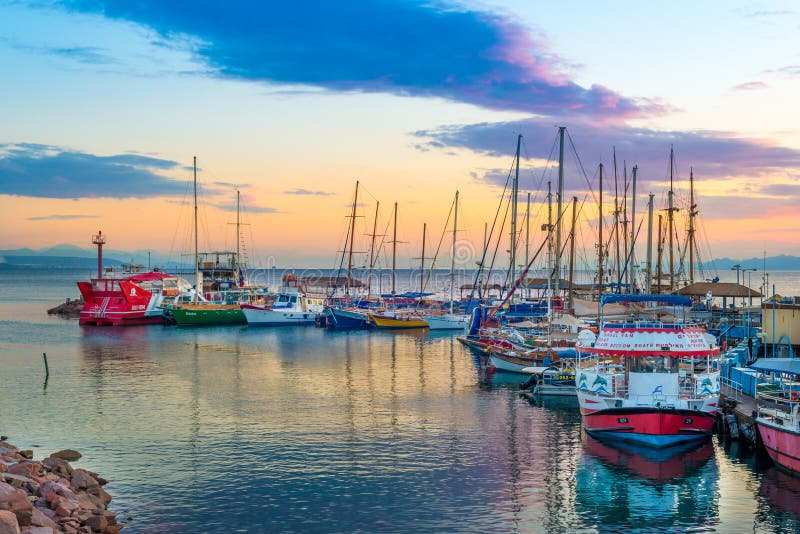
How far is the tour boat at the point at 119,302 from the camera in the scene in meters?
100

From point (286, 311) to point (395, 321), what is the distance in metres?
16.9

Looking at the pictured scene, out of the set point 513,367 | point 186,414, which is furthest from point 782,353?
point 186,414

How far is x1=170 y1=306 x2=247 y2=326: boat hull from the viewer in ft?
328

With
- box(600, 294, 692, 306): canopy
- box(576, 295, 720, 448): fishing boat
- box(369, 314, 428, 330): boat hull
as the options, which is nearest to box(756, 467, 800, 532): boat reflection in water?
box(576, 295, 720, 448): fishing boat

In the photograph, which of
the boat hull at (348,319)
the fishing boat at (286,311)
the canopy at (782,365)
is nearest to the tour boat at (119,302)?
the fishing boat at (286,311)

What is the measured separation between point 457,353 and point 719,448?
3861cm

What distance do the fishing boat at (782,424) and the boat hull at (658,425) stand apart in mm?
2609

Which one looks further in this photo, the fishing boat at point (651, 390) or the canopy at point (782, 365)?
the fishing boat at point (651, 390)

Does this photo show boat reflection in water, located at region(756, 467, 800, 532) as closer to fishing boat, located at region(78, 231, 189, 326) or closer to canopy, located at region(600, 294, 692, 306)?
canopy, located at region(600, 294, 692, 306)

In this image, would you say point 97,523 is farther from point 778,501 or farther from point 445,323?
point 445,323

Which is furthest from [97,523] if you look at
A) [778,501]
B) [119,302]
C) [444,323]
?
[119,302]

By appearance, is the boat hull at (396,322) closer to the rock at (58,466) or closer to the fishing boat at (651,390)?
the fishing boat at (651,390)

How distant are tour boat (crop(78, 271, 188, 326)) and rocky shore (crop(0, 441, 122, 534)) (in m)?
75.0

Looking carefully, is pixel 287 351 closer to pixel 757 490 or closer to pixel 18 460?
pixel 18 460
